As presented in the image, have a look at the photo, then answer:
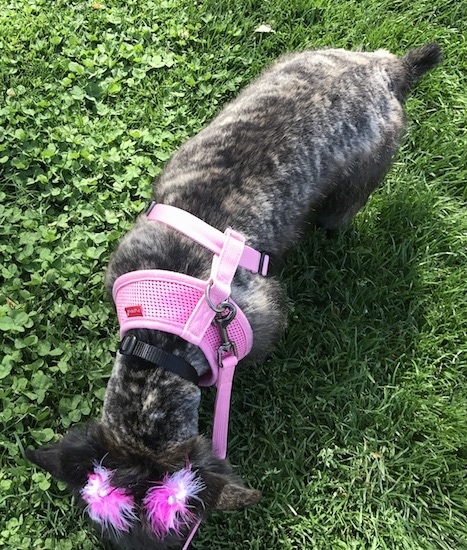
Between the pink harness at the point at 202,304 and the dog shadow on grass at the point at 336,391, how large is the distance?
0.65 meters

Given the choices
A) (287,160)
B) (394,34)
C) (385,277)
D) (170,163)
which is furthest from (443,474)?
(394,34)

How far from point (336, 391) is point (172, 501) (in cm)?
124

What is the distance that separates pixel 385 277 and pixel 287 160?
41.2 inches

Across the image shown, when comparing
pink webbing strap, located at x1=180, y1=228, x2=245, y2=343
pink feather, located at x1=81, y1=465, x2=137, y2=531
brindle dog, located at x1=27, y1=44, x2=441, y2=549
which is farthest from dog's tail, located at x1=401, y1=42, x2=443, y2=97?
pink feather, located at x1=81, y1=465, x2=137, y2=531

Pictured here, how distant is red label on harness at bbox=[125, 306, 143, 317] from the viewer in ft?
6.59

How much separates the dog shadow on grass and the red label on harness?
88cm

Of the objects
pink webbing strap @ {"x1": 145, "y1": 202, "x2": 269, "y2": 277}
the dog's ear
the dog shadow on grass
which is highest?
pink webbing strap @ {"x1": 145, "y1": 202, "x2": 269, "y2": 277}

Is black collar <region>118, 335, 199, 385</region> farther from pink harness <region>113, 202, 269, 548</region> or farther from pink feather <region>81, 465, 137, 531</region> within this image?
pink feather <region>81, 465, 137, 531</region>

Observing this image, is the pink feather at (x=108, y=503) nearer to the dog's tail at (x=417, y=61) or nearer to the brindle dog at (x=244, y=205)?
the brindle dog at (x=244, y=205)

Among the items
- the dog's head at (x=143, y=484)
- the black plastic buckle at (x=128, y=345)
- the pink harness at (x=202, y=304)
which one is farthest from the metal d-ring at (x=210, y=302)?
the dog's head at (x=143, y=484)

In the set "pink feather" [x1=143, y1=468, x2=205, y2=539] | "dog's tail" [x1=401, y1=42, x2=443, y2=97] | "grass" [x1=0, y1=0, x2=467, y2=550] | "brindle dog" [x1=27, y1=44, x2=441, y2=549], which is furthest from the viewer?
"dog's tail" [x1=401, y1=42, x2=443, y2=97]

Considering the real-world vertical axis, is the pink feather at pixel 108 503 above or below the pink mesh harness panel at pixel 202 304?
below

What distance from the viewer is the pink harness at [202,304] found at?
198cm

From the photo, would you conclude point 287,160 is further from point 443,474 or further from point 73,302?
point 443,474
